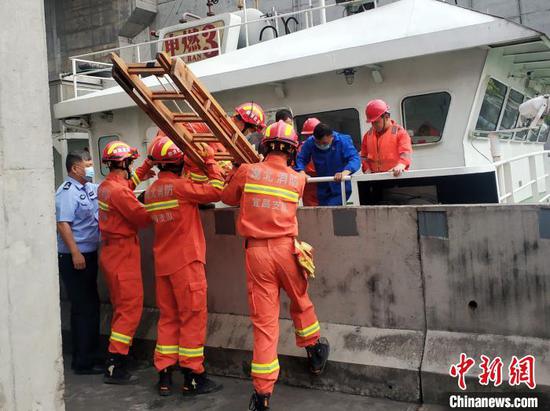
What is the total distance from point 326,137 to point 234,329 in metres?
2.10

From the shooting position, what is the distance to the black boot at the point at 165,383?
13.9 ft

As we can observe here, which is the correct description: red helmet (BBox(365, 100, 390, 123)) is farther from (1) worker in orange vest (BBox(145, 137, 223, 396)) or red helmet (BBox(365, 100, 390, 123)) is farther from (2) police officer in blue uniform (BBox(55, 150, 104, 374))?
(2) police officer in blue uniform (BBox(55, 150, 104, 374))

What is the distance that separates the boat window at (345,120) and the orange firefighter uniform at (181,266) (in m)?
2.58

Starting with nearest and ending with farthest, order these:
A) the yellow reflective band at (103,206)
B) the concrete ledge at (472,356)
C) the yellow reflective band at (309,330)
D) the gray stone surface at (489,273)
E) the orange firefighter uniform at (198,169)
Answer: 1. the concrete ledge at (472,356)
2. the gray stone surface at (489,273)
3. the yellow reflective band at (309,330)
4. the orange firefighter uniform at (198,169)
5. the yellow reflective band at (103,206)

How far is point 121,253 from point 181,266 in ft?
2.68

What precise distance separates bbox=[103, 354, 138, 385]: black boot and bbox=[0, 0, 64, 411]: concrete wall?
1.43 m

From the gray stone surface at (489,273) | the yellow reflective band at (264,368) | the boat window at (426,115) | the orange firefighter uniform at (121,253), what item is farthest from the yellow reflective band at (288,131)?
the boat window at (426,115)

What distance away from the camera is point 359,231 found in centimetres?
417

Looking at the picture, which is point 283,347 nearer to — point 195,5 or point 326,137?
point 326,137

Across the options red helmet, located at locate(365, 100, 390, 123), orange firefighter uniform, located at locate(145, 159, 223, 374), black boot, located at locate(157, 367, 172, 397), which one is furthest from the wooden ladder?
black boot, located at locate(157, 367, 172, 397)

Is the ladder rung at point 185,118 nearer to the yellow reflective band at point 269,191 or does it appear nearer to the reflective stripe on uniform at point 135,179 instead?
the yellow reflective band at point 269,191

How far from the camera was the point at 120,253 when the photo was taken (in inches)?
189

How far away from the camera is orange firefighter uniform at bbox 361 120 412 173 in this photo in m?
5.20

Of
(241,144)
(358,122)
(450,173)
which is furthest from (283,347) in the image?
(358,122)
